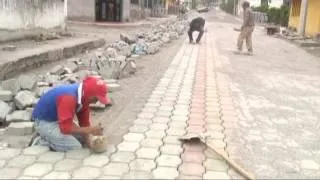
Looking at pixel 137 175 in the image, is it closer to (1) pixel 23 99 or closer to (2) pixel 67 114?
(2) pixel 67 114

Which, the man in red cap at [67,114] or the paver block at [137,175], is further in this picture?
the man in red cap at [67,114]

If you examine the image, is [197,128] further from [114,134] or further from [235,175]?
[235,175]

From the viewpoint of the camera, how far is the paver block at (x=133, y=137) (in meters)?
5.00

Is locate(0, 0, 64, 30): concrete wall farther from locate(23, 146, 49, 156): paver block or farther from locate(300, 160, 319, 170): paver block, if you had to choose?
locate(300, 160, 319, 170): paver block

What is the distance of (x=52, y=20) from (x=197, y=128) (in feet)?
36.1

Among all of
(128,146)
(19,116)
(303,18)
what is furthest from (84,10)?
(128,146)

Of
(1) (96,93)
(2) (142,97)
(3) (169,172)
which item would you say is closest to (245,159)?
(3) (169,172)

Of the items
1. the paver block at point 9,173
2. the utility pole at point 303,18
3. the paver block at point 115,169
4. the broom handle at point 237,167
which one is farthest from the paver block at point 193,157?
the utility pole at point 303,18

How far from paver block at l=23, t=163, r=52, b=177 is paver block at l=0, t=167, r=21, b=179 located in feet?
0.23

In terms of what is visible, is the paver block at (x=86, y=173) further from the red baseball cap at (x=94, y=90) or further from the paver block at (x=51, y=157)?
the red baseball cap at (x=94, y=90)

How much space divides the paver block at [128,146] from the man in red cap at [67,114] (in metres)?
0.31

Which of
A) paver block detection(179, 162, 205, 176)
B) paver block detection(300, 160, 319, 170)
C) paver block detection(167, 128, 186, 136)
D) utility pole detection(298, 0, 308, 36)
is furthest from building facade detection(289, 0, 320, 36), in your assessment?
paver block detection(179, 162, 205, 176)

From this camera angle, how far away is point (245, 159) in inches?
178

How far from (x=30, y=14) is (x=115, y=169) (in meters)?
10.2
